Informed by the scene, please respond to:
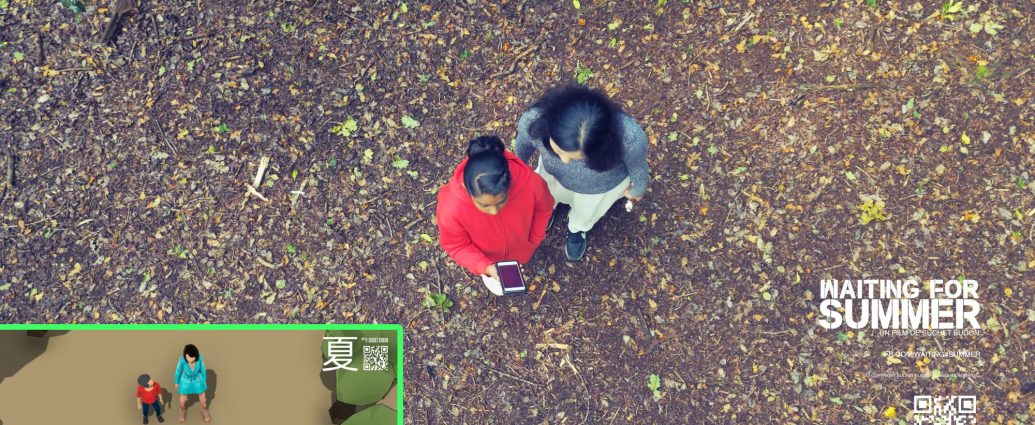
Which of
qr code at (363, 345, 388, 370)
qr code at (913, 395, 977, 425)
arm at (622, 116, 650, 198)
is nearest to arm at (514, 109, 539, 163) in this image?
arm at (622, 116, 650, 198)

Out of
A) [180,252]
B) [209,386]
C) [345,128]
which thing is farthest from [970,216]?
[180,252]

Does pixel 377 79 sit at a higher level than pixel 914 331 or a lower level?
higher

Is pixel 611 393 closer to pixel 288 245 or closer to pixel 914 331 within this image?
pixel 914 331

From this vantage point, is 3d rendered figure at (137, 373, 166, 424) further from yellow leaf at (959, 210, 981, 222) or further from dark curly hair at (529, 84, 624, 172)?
yellow leaf at (959, 210, 981, 222)

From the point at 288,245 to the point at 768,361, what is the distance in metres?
3.93

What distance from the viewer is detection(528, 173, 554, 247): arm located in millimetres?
3723

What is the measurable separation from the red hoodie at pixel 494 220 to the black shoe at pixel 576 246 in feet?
2.75

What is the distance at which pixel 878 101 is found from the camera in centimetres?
529

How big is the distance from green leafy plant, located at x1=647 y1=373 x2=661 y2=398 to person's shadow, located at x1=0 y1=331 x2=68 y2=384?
12.7 feet

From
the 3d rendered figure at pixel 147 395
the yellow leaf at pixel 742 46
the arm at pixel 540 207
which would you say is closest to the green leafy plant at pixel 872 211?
the yellow leaf at pixel 742 46

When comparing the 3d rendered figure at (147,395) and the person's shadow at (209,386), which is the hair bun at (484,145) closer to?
the person's shadow at (209,386)

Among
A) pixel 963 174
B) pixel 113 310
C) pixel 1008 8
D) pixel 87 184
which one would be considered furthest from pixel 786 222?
pixel 87 184

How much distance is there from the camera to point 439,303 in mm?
5129

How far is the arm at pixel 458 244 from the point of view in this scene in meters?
3.63
